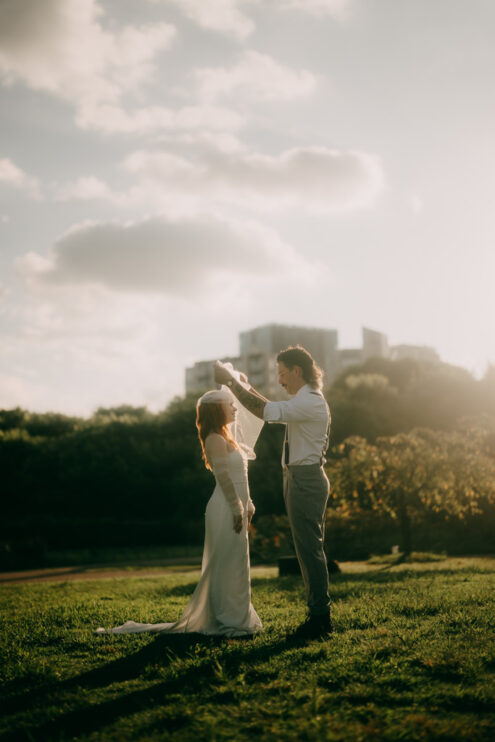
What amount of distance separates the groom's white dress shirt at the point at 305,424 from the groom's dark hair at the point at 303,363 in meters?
0.12

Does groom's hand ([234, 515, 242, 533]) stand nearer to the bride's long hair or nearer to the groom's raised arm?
the bride's long hair

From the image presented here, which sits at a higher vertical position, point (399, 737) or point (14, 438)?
point (14, 438)

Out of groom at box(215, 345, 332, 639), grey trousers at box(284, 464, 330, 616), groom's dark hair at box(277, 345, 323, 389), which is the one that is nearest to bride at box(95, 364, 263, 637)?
groom at box(215, 345, 332, 639)

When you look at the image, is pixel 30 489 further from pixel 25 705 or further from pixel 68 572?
pixel 25 705

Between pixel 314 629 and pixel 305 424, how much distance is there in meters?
1.77

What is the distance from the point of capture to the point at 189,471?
3769 cm

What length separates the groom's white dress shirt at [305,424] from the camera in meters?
6.01

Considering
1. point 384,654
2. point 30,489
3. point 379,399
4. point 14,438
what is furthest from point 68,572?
point 379,399

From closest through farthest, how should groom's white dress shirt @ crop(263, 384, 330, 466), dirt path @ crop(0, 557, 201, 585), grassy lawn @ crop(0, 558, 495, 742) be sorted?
grassy lawn @ crop(0, 558, 495, 742)
groom's white dress shirt @ crop(263, 384, 330, 466)
dirt path @ crop(0, 557, 201, 585)

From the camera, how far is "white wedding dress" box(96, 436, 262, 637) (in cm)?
604

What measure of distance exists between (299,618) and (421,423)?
3890 cm

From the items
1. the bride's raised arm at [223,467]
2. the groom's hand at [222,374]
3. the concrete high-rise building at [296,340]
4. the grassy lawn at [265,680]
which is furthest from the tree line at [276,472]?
the concrete high-rise building at [296,340]

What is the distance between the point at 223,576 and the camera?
616cm

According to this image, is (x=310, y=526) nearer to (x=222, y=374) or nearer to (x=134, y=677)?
(x=222, y=374)
